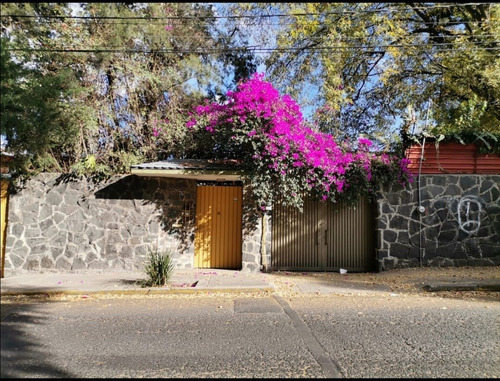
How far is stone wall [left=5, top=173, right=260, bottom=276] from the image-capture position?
859 centimetres

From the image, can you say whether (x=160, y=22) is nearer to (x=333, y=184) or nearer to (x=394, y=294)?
(x=333, y=184)

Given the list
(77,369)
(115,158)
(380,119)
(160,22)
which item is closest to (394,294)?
(77,369)

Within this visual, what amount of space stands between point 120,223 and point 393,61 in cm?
1045

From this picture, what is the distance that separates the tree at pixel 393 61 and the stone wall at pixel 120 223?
17.3 feet

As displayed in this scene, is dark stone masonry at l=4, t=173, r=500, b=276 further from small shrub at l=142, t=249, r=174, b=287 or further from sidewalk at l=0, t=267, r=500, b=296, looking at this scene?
small shrub at l=142, t=249, r=174, b=287

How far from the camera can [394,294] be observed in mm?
6945

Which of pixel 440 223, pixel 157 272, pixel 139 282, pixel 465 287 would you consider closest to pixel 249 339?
pixel 157 272

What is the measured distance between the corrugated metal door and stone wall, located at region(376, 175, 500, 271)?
393 centimetres

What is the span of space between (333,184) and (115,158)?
5.88 m

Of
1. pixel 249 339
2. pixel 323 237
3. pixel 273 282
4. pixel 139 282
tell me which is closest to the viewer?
pixel 249 339

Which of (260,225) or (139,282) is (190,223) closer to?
(260,225)

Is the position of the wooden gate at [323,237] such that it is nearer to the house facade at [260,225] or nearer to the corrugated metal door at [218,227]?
the house facade at [260,225]

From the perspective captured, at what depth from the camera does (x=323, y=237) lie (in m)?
9.84

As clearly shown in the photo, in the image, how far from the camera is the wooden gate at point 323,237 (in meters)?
9.79
